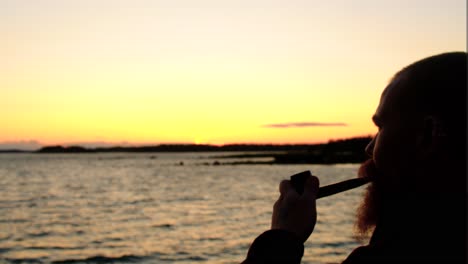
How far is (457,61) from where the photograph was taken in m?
1.29

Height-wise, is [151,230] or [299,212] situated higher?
[299,212]

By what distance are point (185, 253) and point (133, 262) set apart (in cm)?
161

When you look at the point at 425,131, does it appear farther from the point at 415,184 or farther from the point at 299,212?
the point at 299,212

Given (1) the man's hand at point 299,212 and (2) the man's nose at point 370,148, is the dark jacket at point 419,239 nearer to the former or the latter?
(1) the man's hand at point 299,212

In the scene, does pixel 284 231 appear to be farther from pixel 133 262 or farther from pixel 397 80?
pixel 133 262

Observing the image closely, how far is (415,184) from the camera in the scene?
1.24 metres

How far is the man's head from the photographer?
3.95ft

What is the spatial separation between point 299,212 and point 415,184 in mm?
250

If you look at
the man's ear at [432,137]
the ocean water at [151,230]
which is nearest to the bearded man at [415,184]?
the man's ear at [432,137]

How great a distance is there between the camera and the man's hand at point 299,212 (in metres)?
1.27

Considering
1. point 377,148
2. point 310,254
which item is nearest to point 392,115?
point 377,148

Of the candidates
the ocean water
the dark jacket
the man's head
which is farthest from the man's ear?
the ocean water

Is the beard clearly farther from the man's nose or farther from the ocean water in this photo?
the ocean water

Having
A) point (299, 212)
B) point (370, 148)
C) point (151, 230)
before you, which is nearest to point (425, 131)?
point (370, 148)
